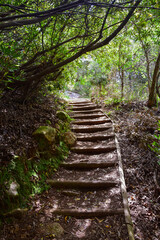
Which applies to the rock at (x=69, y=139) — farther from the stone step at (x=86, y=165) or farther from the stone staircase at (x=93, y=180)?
the stone step at (x=86, y=165)

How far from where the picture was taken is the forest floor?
→ 2342 mm

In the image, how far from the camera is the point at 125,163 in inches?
153

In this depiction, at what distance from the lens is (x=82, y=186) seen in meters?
3.27

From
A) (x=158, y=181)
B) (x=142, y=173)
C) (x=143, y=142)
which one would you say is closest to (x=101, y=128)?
(x=143, y=142)

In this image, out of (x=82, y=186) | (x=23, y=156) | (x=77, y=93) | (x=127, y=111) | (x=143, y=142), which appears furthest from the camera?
(x=77, y=93)

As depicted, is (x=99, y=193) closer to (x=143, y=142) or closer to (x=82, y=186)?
(x=82, y=186)

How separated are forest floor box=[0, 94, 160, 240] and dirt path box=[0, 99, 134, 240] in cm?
2

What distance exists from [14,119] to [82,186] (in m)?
1.99

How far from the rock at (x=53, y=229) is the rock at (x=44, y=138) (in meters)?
1.51

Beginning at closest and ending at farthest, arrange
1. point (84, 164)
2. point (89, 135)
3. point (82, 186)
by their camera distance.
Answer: point (82, 186)
point (84, 164)
point (89, 135)

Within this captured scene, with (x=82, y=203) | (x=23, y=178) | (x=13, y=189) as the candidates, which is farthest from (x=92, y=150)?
(x=13, y=189)

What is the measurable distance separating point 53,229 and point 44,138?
1.80 metres

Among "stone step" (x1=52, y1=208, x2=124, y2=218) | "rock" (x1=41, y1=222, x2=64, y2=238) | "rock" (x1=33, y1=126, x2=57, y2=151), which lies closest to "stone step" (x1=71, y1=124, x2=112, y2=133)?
"rock" (x1=33, y1=126, x2=57, y2=151)

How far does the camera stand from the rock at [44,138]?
3566mm
